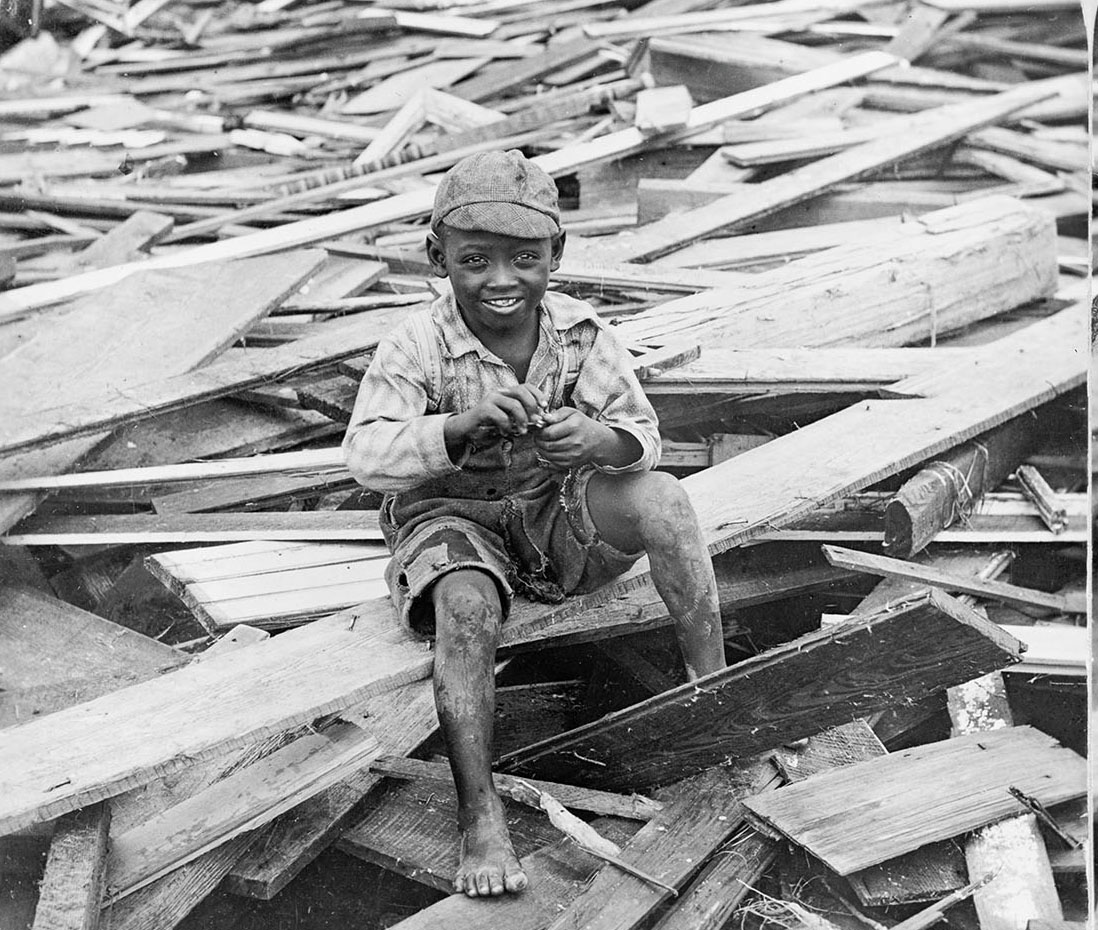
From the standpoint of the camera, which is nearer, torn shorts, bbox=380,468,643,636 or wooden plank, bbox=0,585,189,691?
torn shorts, bbox=380,468,643,636

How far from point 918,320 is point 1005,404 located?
2.42ft

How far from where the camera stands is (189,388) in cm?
380

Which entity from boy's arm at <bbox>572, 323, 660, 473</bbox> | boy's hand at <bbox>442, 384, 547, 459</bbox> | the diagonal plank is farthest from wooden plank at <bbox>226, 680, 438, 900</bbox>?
boy's arm at <bbox>572, 323, 660, 473</bbox>

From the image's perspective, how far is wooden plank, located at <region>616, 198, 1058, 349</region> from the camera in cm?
404

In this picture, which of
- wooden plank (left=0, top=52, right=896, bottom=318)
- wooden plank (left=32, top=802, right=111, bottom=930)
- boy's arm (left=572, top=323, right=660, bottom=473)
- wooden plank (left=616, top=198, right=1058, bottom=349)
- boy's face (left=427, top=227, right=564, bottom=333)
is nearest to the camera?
wooden plank (left=32, top=802, right=111, bottom=930)

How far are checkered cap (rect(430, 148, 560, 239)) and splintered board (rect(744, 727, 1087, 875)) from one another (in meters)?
1.28

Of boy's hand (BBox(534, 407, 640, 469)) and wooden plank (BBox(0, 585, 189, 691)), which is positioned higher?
boy's hand (BBox(534, 407, 640, 469))

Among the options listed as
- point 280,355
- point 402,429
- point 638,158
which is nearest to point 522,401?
point 402,429

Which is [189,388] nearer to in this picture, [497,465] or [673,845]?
[497,465]

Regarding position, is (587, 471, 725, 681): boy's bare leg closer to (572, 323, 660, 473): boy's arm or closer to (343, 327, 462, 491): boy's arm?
(572, 323, 660, 473): boy's arm

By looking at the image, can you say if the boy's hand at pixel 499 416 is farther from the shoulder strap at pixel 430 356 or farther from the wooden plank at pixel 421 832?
the wooden plank at pixel 421 832

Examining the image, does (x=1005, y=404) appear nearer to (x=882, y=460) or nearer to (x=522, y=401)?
(x=882, y=460)

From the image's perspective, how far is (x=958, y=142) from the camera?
5.83m

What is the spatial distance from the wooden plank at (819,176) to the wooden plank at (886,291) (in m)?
0.51
